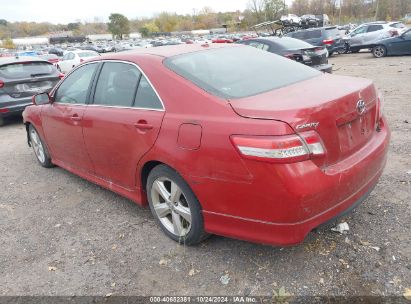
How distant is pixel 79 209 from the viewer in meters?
4.17

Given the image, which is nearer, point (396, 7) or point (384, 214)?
point (384, 214)

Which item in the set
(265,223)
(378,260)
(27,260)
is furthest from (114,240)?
(378,260)

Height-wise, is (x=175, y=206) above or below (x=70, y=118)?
below

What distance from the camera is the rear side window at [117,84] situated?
3454 millimetres

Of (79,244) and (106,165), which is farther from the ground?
(106,165)

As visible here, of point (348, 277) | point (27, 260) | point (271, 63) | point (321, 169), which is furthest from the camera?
point (271, 63)

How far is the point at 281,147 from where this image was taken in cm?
234

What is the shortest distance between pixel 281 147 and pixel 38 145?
4.35 metres

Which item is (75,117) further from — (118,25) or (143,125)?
(118,25)

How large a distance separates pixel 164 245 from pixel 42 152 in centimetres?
307

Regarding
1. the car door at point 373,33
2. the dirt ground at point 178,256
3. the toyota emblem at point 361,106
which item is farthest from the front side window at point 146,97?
the car door at point 373,33

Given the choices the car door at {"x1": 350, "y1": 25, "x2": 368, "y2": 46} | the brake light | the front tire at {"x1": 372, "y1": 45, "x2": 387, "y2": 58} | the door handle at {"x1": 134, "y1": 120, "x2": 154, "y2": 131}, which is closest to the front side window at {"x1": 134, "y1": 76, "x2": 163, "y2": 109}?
the door handle at {"x1": 134, "y1": 120, "x2": 154, "y2": 131}

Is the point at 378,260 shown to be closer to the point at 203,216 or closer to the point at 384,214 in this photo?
the point at 384,214

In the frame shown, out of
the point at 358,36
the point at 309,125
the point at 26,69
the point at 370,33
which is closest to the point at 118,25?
the point at 358,36
